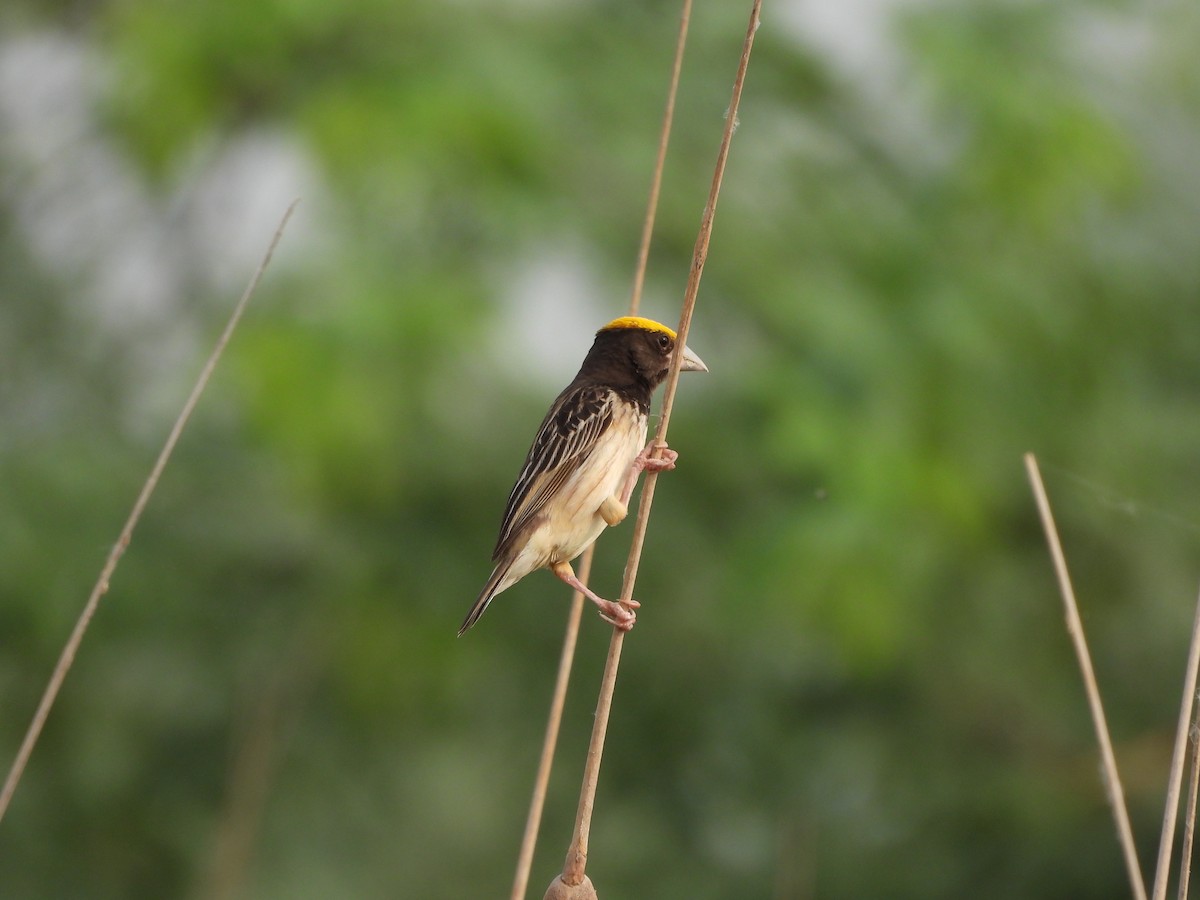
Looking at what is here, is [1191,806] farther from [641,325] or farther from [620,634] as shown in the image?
[641,325]

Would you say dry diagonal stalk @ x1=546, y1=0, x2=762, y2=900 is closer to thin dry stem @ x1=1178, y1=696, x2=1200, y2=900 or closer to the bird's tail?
the bird's tail

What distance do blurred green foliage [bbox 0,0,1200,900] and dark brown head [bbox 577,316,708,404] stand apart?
1.60m

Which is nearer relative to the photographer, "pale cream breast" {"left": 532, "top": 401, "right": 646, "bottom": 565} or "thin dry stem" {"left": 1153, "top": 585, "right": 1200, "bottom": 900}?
"thin dry stem" {"left": 1153, "top": 585, "right": 1200, "bottom": 900}

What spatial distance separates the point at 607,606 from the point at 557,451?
0.73m

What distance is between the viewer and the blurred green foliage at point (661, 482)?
599cm

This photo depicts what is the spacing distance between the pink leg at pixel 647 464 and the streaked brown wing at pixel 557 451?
15cm

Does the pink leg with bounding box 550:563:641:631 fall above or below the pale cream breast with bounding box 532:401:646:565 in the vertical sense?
below

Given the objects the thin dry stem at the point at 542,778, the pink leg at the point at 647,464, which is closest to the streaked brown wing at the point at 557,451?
the pink leg at the point at 647,464

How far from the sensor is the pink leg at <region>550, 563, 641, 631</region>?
120 inches

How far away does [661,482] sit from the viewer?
717cm

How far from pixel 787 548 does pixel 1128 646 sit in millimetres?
2460

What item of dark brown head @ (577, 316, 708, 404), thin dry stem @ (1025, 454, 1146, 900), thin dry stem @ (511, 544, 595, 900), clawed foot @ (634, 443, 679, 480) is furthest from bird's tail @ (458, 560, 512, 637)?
thin dry stem @ (1025, 454, 1146, 900)

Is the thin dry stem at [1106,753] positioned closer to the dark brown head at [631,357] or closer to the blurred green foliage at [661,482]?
the dark brown head at [631,357]

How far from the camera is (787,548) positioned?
5.92 metres
